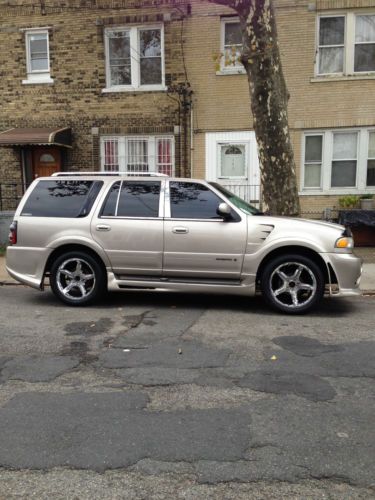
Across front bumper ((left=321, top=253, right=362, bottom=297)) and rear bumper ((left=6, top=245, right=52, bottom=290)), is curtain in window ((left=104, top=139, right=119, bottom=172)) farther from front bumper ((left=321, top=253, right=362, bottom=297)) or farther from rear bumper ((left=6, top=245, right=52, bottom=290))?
front bumper ((left=321, top=253, right=362, bottom=297))

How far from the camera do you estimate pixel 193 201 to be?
6730 mm

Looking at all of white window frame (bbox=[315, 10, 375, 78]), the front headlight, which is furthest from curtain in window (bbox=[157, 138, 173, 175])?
the front headlight

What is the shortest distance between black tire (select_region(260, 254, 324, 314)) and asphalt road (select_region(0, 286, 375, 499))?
246 millimetres

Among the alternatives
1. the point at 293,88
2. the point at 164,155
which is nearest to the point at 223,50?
the point at 293,88

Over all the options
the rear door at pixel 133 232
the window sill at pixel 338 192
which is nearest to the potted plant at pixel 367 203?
the window sill at pixel 338 192

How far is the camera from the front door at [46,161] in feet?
49.3

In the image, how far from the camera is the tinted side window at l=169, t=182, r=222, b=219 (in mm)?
6645

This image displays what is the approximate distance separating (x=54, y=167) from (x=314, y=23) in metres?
8.53

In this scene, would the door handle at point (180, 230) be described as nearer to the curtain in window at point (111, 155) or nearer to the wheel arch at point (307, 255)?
the wheel arch at point (307, 255)

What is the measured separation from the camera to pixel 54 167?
15.1 m

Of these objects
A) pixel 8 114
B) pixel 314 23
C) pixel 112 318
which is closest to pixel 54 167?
pixel 8 114

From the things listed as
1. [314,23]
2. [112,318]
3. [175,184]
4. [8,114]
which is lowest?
[112,318]

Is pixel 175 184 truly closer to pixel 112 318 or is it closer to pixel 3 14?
pixel 112 318

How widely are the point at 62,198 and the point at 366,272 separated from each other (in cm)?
610
